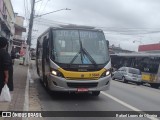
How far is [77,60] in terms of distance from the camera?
14.6 m

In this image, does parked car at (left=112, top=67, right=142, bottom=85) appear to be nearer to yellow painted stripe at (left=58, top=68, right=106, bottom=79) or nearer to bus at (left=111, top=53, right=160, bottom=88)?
bus at (left=111, top=53, right=160, bottom=88)

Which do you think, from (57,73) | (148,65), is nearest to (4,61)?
(57,73)

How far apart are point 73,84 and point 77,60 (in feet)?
3.17

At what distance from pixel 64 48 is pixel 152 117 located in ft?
16.0

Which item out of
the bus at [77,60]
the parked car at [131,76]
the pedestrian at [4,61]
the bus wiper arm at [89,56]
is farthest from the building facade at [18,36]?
the pedestrian at [4,61]

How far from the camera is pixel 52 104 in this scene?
45.0 feet

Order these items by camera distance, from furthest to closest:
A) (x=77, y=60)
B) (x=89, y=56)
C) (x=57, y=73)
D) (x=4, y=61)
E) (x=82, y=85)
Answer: (x=89, y=56) < (x=77, y=60) < (x=82, y=85) < (x=57, y=73) < (x=4, y=61)

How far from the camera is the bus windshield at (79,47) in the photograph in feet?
48.2

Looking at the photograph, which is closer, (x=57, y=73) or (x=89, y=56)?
(x=57, y=73)

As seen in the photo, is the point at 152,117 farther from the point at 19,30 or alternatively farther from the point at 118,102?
the point at 19,30

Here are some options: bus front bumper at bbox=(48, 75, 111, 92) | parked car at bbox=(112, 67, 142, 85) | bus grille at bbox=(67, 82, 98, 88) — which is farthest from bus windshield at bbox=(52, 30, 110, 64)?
parked car at bbox=(112, 67, 142, 85)

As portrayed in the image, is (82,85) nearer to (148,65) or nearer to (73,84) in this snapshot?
(73,84)

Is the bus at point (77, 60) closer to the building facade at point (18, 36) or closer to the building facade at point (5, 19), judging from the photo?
the building facade at point (5, 19)

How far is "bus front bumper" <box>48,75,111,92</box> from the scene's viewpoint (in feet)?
46.7
